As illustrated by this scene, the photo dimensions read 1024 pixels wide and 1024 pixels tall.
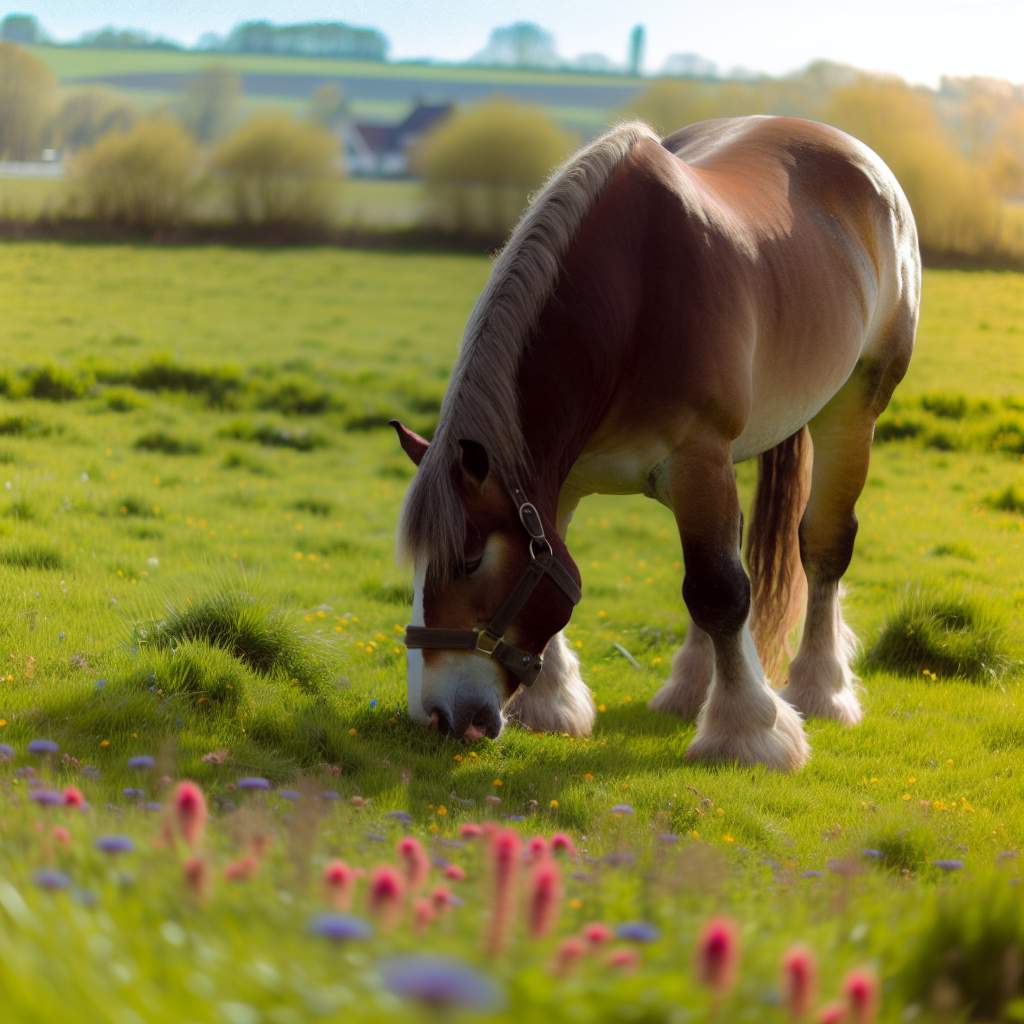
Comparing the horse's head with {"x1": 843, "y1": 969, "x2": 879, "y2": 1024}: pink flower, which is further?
the horse's head

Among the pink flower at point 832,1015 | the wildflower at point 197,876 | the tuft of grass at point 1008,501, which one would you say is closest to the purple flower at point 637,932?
the pink flower at point 832,1015

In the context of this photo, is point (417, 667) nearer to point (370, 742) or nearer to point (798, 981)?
point (370, 742)

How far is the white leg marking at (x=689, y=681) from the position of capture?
21.6 ft

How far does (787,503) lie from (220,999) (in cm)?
554

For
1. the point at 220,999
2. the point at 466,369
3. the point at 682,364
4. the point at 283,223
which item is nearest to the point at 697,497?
the point at 682,364

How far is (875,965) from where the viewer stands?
7.51 ft

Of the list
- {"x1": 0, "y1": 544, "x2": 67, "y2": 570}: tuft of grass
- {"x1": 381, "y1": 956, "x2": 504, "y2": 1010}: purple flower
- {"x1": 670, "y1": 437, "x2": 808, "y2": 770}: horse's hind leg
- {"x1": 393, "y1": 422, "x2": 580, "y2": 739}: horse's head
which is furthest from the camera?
{"x1": 0, "y1": 544, "x2": 67, "y2": 570}: tuft of grass

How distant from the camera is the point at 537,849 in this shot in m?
2.61

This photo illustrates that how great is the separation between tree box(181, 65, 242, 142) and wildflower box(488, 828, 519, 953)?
32470 millimetres

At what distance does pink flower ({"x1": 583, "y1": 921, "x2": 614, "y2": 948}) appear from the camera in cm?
209

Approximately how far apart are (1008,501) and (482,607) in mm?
8298

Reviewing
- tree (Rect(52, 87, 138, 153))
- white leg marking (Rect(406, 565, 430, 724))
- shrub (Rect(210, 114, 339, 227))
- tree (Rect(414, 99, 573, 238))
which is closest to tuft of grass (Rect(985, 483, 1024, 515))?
white leg marking (Rect(406, 565, 430, 724))

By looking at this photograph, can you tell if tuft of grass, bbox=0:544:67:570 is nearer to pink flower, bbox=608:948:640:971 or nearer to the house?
pink flower, bbox=608:948:640:971

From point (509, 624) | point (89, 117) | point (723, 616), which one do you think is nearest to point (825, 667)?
point (723, 616)
